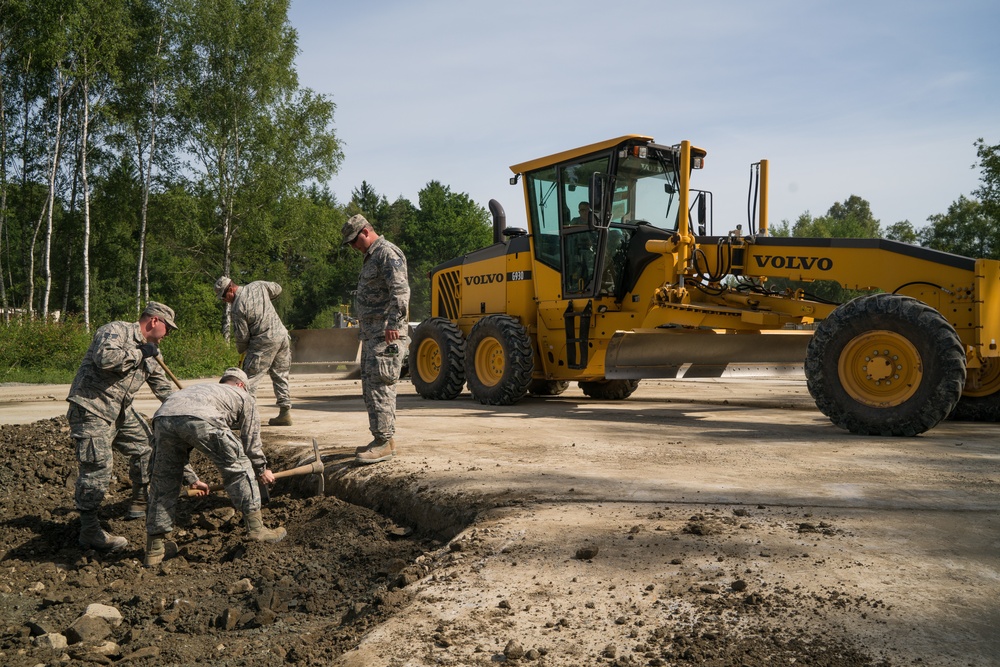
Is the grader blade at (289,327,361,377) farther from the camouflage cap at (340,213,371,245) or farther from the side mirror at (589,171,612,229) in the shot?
the camouflage cap at (340,213,371,245)

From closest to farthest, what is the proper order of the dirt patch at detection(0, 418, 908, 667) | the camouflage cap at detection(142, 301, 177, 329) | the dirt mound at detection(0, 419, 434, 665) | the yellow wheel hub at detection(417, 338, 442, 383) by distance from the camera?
the dirt patch at detection(0, 418, 908, 667)
the dirt mound at detection(0, 419, 434, 665)
the camouflage cap at detection(142, 301, 177, 329)
the yellow wheel hub at detection(417, 338, 442, 383)

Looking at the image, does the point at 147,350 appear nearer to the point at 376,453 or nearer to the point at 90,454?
the point at 90,454

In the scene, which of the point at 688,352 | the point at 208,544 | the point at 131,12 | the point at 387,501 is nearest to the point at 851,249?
the point at 688,352

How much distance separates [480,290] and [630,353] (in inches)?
134

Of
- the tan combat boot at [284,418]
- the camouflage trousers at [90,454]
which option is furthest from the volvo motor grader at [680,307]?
the camouflage trousers at [90,454]

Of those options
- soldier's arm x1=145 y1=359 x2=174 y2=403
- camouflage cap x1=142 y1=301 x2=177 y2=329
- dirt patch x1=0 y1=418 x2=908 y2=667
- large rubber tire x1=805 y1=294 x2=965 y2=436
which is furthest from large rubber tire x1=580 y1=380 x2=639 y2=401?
camouflage cap x1=142 y1=301 x2=177 y2=329

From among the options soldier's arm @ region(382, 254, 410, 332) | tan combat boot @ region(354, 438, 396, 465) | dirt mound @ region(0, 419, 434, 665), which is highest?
soldier's arm @ region(382, 254, 410, 332)

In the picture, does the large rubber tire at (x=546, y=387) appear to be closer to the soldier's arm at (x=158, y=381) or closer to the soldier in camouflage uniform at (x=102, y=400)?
the soldier's arm at (x=158, y=381)

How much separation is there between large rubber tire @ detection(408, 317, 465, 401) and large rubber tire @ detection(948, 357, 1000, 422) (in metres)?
6.22

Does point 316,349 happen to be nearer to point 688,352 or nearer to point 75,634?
point 688,352

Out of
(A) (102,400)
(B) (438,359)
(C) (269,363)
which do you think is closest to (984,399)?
(B) (438,359)

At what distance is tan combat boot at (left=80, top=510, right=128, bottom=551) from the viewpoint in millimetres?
5660

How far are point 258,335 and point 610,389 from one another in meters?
5.69

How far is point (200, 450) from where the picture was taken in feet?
16.9
